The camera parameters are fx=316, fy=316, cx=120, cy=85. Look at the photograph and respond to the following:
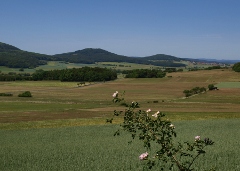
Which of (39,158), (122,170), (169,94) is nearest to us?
(122,170)

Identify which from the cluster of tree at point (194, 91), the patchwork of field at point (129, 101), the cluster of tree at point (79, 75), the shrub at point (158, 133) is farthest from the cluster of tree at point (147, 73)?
the shrub at point (158, 133)

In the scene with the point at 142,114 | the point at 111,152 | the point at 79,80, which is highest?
the point at 142,114

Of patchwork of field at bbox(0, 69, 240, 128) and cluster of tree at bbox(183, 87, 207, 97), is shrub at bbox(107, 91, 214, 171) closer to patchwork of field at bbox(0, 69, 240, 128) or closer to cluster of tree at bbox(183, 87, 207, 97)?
patchwork of field at bbox(0, 69, 240, 128)

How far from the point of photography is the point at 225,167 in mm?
11523

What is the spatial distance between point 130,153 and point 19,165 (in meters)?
5.10

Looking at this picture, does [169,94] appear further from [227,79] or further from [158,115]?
[158,115]

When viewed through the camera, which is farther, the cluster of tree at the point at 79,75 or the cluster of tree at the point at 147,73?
the cluster of tree at the point at 147,73

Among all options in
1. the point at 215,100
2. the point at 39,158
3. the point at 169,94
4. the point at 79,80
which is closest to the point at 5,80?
the point at 79,80

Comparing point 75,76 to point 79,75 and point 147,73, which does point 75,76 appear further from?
point 147,73

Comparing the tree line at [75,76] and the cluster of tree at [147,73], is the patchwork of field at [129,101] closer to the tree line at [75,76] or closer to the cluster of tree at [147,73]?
the cluster of tree at [147,73]

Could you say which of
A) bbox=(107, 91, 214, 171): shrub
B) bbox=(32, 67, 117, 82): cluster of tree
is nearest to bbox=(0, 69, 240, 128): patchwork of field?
bbox=(107, 91, 214, 171): shrub

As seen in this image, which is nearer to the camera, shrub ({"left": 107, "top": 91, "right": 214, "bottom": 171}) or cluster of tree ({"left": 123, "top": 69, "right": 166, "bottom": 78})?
shrub ({"left": 107, "top": 91, "right": 214, "bottom": 171})

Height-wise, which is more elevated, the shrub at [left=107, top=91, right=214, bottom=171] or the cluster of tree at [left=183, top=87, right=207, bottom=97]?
the shrub at [left=107, top=91, right=214, bottom=171]

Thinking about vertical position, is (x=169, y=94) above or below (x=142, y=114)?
below
